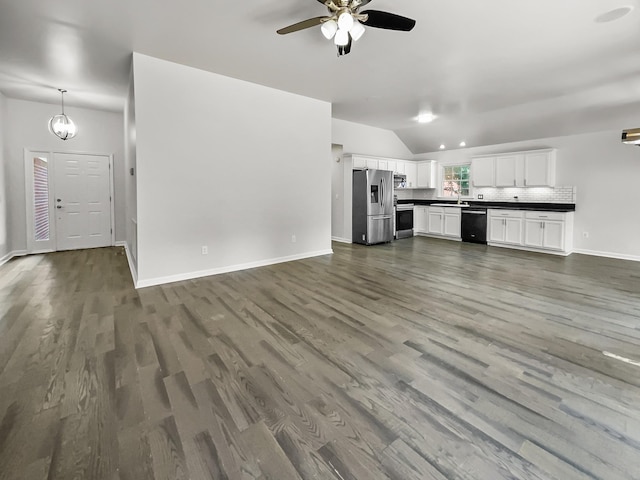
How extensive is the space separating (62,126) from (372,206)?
6368mm

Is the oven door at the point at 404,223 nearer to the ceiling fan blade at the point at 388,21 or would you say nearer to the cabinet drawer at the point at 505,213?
the cabinet drawer at the point at 505,213

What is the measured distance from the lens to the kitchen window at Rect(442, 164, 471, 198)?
8484 mm

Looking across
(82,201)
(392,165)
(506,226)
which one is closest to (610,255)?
(506,226)

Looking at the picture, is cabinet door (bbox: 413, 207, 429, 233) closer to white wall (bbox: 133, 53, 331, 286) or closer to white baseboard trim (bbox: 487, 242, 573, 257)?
white baseboard trim (bbox: 487, 242, 573, 257)

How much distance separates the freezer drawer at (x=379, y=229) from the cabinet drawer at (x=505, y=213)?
234 cm

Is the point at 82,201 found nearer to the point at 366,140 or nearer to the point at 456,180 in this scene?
the point at 366,140

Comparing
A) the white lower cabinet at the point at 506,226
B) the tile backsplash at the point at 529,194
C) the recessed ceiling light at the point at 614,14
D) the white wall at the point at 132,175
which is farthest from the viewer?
the white lower cabinet at the point at 506,226

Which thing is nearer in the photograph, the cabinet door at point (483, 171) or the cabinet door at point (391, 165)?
the cabinet door at point (483, 171)

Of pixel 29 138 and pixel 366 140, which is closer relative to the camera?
pixel 29 138

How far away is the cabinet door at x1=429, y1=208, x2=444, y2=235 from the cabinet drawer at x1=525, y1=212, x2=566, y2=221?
2101 mm

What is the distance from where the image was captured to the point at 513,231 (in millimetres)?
6906

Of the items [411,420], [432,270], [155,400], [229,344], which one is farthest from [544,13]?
[155,400]

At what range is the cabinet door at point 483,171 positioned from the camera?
7.56 meters

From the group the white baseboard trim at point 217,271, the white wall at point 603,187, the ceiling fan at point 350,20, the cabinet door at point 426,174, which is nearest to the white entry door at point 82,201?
the white baseboard trim at point 217,271
